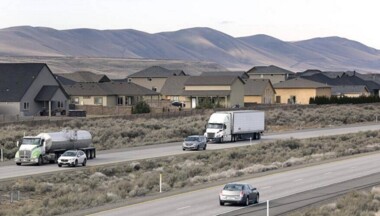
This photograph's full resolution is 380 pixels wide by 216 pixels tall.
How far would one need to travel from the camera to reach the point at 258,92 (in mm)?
131250

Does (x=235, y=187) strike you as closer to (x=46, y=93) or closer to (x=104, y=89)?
(x=46, y=93)

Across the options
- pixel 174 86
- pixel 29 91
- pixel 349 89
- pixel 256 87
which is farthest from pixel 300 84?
pixel 29 91

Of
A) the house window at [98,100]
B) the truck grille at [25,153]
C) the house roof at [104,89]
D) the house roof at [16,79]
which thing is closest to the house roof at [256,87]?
the house roof at [104,89]

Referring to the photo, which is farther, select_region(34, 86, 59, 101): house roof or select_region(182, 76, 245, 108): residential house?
select_region(182, 76, 245, 108): residential house

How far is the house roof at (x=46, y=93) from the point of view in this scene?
9731cm

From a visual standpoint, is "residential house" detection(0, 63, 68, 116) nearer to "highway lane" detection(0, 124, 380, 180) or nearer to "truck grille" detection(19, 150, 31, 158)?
"highway lane" detection(0, 124, 380, 180)

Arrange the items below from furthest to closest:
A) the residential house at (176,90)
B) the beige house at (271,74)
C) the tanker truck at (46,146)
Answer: the beige house at (271,74) → the residential house at (176,90) → the tanker truck at (46,146)

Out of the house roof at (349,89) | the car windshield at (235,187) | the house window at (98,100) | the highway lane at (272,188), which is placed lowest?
the highway lane at (272,188)

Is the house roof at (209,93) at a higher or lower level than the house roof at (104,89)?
lower

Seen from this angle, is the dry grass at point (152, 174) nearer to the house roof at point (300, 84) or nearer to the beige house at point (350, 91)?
the house roof at point (300, 84)

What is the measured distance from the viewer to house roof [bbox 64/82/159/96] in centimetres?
11512

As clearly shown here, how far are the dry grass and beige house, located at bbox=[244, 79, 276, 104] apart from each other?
58.9m

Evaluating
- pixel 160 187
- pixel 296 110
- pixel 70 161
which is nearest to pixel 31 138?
pixel 70 161

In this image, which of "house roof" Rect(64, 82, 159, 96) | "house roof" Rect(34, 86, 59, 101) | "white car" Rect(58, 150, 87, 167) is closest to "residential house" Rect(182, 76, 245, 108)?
"house roof" Rect(64, 82, 159, 96)
